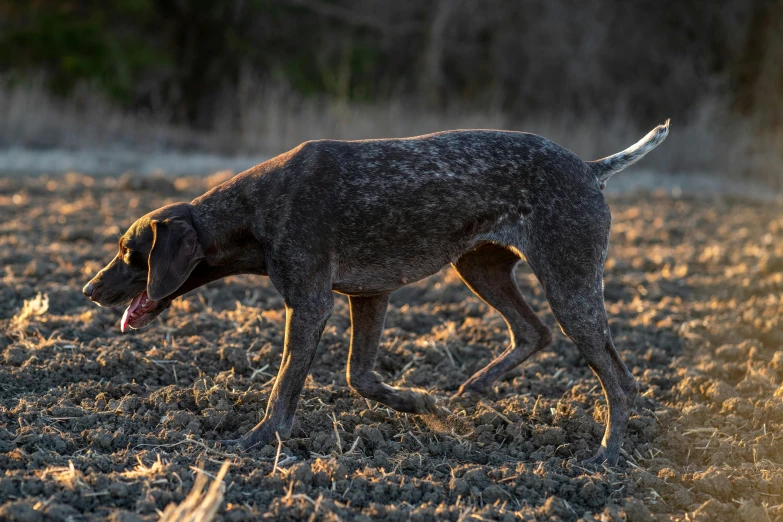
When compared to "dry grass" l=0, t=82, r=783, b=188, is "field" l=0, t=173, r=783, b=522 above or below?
above

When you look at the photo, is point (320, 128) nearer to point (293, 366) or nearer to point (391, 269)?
point (391, 269)

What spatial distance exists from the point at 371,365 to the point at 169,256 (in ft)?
4.67

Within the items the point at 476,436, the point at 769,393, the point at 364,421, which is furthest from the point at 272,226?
the point at 769,393

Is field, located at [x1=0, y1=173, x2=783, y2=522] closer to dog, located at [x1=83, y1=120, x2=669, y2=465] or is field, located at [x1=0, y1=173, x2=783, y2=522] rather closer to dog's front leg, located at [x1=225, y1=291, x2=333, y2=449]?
dog's front leg, located at [x1=225, y1=291, x2=333, y2=449]

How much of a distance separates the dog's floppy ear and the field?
0.76m

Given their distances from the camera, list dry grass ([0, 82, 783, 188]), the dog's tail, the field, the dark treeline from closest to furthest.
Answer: the field
the dog's tail
dry grass ([0, 82, 783, 188])
the dark treeline

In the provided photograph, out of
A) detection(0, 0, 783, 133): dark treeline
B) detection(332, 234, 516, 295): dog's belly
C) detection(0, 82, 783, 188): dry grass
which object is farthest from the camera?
detection(0, 0, 783, 133): dark treeline

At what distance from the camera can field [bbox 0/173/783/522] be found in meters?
4.19

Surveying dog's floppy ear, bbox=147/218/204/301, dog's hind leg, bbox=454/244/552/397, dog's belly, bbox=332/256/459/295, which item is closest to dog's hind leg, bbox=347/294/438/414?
dog's belly, bbox=332/256/459/295

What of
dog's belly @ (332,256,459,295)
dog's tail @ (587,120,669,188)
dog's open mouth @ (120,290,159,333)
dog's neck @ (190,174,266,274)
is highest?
dog's tail @ (587,120,669,188)

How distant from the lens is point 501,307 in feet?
19.3

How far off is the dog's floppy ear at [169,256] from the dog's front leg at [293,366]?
0.65 metres

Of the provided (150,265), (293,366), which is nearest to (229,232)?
(150,265)

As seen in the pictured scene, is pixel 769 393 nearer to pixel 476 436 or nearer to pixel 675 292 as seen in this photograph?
pixel 476 436
